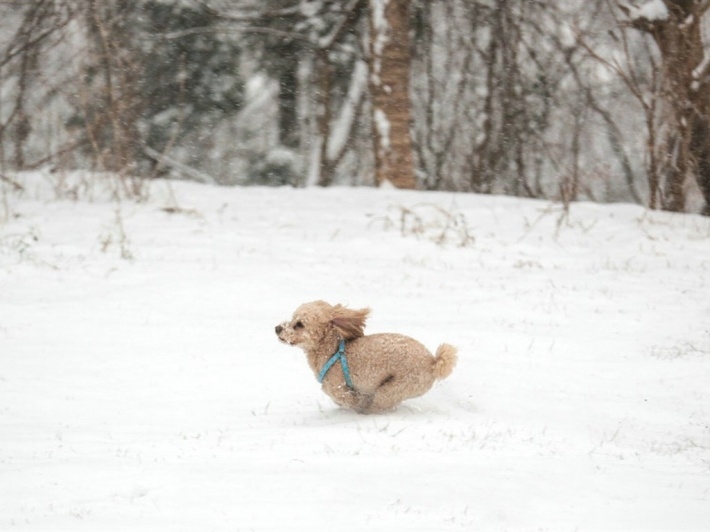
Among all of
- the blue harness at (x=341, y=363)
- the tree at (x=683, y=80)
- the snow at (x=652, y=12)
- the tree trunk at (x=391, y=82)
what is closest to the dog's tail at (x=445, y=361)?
the blue harness at (x=341, y=363)

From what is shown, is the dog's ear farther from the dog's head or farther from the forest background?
the forest background

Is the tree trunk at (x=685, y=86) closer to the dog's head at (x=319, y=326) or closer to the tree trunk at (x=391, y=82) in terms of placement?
the tree trunk at (x=391, y=82)

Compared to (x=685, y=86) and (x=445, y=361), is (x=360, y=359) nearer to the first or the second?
(x=445, y=361)

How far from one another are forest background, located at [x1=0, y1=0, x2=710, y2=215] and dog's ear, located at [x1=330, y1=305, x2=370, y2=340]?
30.3ft

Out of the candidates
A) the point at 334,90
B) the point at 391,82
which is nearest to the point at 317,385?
the point at 391,82

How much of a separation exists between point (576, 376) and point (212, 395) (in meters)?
2.84

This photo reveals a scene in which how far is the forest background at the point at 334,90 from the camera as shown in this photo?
50.3ft

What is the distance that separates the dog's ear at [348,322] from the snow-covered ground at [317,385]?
0.55 metres

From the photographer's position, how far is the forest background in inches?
603

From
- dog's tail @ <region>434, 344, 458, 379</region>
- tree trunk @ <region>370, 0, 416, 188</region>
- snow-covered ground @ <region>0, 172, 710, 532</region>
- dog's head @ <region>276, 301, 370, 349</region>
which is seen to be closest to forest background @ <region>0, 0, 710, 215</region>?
tree trunk @ <region>370, 0, 416, 188</region>

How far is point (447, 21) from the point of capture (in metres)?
18.9

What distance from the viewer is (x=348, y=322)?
5730mm

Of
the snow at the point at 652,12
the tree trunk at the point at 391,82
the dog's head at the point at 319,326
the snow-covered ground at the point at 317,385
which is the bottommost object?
the snow-covered ground at the point at 317,385

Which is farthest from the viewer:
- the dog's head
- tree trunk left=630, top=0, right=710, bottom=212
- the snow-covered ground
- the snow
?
the snow
